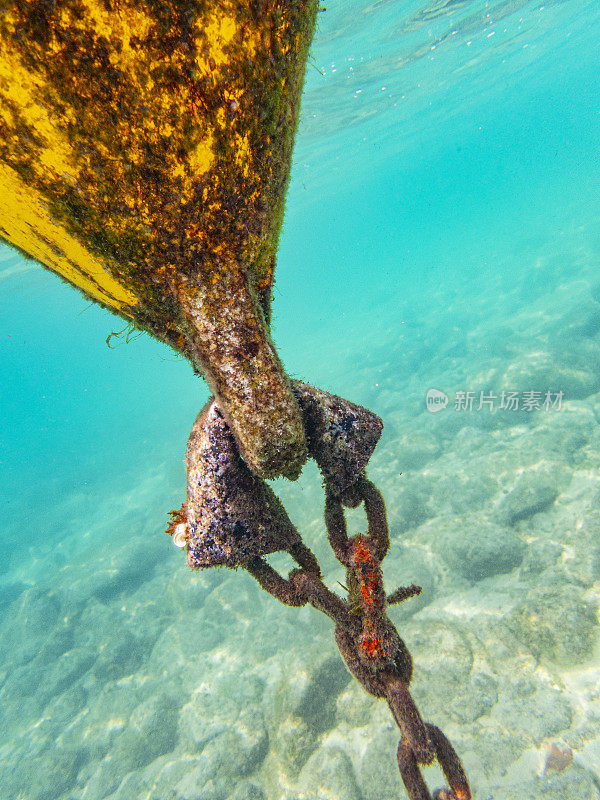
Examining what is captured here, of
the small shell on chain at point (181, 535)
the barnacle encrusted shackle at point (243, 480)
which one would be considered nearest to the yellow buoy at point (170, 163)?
the barnacle encrusted shackle at point (243, 480)

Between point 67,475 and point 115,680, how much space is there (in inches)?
975

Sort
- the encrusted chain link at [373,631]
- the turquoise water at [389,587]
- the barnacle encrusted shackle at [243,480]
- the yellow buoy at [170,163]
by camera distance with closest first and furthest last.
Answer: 1. the yellow buoy at [170,163]
2. the encrusted chain link at [373,631]
3. the barnacle encrusted shackle at [243,480]
4. the turquoise water at [389,587]

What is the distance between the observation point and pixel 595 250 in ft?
90.0

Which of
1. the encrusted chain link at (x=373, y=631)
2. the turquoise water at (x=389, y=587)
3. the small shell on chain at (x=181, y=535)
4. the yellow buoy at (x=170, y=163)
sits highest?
the yellow buoy at (x=170, y=163)

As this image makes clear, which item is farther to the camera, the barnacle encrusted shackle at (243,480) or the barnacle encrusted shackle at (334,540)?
the barnacle encrusted shackle at (243,480)

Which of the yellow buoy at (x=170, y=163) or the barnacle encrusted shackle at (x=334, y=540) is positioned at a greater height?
the yellow buoy at (x=170, y=163)

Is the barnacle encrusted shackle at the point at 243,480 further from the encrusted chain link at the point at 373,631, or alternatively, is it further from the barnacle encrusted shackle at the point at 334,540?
the encrusted chain link at the point at 373,631

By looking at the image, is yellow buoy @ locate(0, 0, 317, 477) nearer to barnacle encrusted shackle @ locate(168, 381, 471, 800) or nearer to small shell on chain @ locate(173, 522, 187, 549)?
barnacle encrusted shackle @ locate(168, 381, 471, 800)

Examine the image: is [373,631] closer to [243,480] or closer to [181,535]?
[243,480]

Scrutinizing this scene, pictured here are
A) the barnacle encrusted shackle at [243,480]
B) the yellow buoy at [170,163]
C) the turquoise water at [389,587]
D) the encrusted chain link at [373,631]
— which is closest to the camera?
the yellow buoy at [170,163]

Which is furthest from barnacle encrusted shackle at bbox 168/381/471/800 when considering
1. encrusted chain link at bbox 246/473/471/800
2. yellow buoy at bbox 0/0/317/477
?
yellow buoy at bbox 0/0/317/477

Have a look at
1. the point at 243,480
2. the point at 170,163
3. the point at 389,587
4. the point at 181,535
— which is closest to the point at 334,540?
the point at 243,480

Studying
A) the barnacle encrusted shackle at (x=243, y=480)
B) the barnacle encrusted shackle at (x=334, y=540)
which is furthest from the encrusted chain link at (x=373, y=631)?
the barnacle encrusted shackle at (x=243, y=480)

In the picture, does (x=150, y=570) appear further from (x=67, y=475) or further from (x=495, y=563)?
(x=67, y=475)
